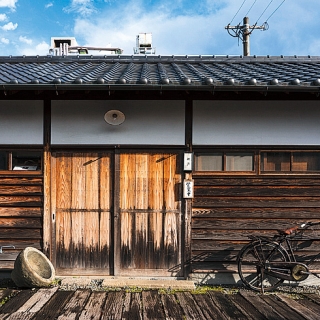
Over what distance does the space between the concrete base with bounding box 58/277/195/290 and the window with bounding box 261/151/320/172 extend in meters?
2.53

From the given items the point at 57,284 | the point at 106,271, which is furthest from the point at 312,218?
the point at 57,284

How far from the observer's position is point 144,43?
13602 millimetres

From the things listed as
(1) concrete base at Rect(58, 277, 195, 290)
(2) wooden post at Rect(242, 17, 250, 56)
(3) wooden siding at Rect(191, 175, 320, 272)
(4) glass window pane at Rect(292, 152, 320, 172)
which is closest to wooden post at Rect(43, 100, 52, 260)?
(1) concrete base at Rect(58, 277, 195, 290)

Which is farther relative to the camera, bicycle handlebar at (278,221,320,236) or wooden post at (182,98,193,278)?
wooden post at (182,98,193,278)

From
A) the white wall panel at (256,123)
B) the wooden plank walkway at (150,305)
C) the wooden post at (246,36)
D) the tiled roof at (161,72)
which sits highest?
the wooden post at (246,36)

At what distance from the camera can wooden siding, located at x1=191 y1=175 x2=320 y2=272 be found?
16.3ft

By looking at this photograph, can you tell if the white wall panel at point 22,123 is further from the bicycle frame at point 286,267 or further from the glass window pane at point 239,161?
the bicycle frame at point 286,267

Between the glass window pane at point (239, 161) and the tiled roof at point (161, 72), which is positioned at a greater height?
the tiled roof at point (161, 72)

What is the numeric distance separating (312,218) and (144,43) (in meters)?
11.6

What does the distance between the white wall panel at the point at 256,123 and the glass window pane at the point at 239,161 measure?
0.22 m

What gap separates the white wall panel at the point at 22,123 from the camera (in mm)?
4965

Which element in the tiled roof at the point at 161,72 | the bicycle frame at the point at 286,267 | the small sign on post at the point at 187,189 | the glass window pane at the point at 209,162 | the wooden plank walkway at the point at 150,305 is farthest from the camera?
the glass window pane at the point at 209,162

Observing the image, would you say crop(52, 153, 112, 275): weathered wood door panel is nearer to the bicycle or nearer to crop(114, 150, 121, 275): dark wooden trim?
crop(114, 150, 121, 275): dark wooden trim

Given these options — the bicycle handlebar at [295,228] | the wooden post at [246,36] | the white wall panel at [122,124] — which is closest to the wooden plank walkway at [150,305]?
the bicycle handlebar at [295,228]
